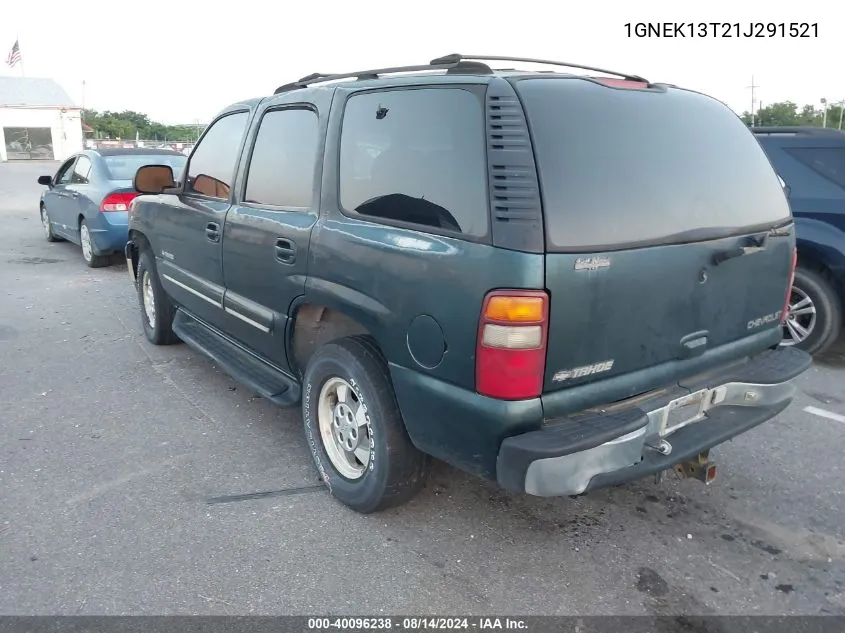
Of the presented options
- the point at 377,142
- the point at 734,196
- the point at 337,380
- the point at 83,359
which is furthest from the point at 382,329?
the point at 83,359

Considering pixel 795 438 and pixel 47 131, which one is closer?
pixel 795 438

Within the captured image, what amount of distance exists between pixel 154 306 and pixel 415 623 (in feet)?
12.8

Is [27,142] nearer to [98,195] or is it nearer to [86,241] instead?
[86,241]

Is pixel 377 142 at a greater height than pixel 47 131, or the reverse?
pixel 47 131

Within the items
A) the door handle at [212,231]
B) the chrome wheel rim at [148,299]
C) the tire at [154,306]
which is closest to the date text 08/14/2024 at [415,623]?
the door handle at [212,231]

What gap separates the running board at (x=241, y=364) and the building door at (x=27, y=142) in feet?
159

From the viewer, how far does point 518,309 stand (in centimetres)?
233

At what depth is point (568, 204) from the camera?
2.40 meters

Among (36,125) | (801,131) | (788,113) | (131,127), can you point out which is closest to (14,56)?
(36,125)

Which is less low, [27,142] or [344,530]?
[27,142]

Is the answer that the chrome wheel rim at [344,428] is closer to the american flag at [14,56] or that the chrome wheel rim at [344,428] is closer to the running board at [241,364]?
the running board at [241,364]

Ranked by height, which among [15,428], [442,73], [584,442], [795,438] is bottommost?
[795,438]

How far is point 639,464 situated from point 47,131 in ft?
171

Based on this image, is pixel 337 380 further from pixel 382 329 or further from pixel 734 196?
pixel 734 196
